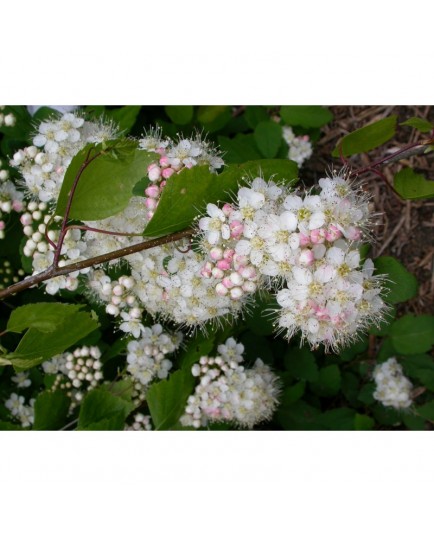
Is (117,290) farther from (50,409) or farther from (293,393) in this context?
(293,393)

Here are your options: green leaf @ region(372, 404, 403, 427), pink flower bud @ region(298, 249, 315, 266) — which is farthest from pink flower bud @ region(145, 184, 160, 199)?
green leaf @ region(372, 404, 403, 427)

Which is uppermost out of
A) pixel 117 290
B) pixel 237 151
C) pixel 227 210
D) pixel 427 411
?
pixel 227 210

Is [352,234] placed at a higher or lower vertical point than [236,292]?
higher

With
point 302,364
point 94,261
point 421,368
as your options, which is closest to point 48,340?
point 94,261

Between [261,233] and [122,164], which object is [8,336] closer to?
[122,164]

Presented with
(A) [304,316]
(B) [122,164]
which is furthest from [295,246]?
(B) [122,164]

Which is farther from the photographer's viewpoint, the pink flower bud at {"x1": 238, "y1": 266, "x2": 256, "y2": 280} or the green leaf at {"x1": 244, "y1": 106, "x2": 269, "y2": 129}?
the green leaf at {"x1": 244, "y1": 106, "x2": 269, "y2": 129}

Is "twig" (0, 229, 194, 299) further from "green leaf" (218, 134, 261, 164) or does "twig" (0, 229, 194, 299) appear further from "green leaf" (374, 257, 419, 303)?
"green leaf" (218, 134, 261, 164)

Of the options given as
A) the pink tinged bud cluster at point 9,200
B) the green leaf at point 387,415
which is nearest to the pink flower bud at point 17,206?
the pink tinged bud cluster at point 9,200
